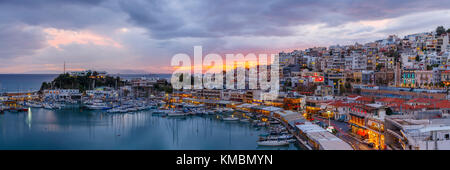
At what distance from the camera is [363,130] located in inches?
313

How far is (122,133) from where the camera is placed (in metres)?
11.2

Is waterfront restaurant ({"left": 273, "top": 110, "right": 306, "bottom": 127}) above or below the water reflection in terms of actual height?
above

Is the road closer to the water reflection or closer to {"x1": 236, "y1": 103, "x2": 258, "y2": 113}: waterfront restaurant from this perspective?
the water reflection

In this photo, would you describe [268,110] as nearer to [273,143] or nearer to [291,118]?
[291,118]

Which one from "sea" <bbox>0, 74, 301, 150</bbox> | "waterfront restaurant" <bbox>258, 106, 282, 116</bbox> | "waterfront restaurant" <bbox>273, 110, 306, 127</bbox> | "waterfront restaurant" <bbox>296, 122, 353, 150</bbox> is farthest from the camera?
"waterfront restaurant" <bbox>258, 106, 282, 116</bbox>

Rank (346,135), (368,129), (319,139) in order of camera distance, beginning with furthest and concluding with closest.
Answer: (346,135), (368,129), (319,139)

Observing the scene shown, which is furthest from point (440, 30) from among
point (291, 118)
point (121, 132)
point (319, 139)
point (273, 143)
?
point (121, 132)

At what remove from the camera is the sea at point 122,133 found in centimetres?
941

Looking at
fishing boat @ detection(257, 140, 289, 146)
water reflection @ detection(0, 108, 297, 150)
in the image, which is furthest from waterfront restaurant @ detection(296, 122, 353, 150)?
water reflection @ detection(0, 108, 297, 150)

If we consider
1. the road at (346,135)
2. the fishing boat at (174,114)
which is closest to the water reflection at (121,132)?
the fishing boat at (174,114)

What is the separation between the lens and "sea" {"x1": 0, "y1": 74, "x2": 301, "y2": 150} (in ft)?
30.9

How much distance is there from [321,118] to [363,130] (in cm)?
391

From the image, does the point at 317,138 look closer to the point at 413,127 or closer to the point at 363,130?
the point at 363,130
